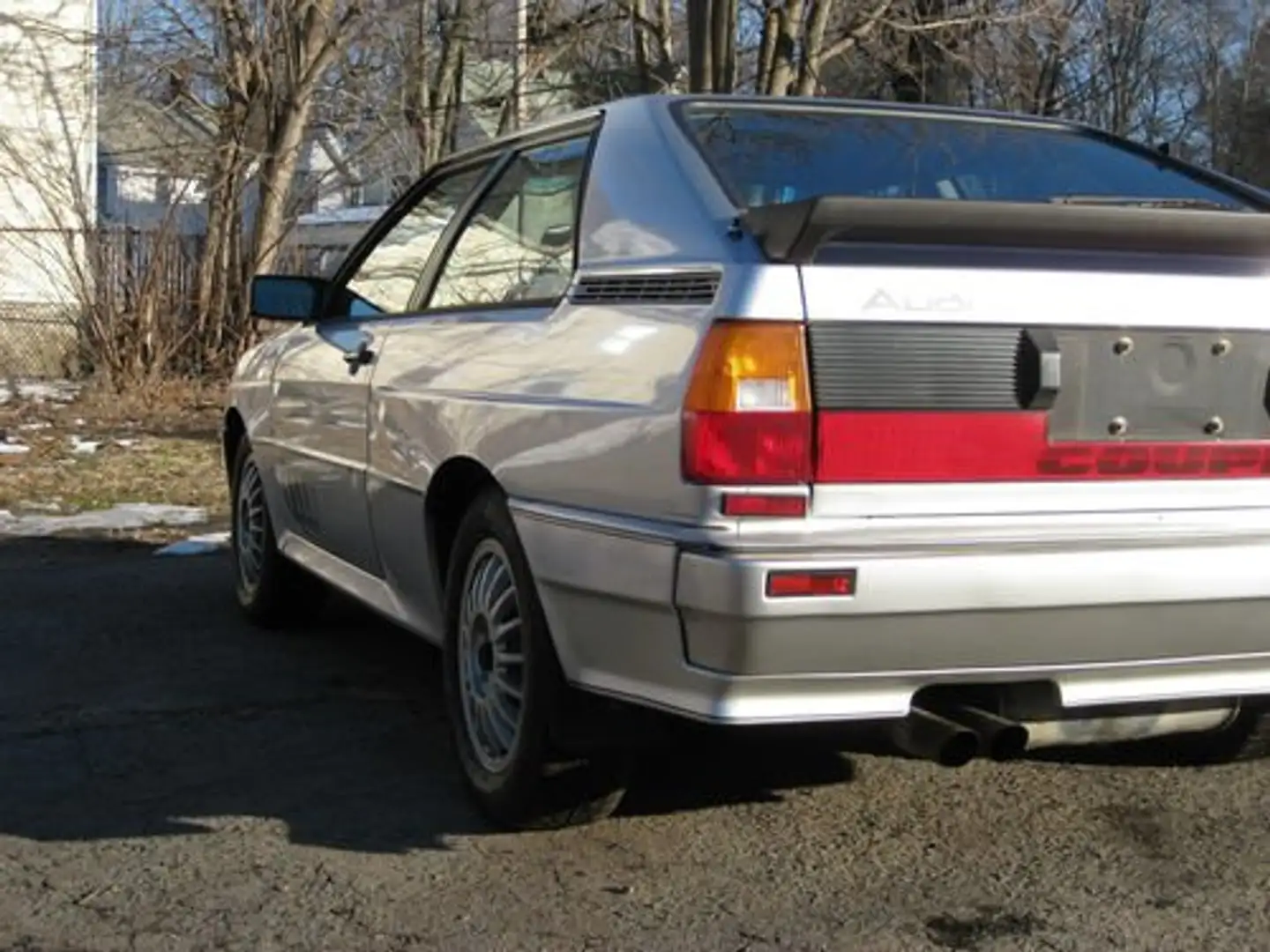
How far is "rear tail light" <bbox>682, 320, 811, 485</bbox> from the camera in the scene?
3.18 m

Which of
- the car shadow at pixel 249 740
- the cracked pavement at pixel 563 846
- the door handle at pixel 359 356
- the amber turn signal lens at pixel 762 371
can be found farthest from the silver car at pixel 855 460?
the door handle at pixel 359 356

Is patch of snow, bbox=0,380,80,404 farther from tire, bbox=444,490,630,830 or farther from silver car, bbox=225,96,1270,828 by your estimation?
silver car, bbox=225,96,1270,828

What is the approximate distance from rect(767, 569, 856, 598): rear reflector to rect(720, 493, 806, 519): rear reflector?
0.39ft

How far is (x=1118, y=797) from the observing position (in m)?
4.35

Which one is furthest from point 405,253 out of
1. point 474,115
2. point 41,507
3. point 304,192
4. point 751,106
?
point 474,115

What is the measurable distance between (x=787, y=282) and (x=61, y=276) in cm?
1451

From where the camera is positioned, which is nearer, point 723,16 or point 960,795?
point 960,795

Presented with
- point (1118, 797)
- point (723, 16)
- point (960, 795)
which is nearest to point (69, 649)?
point (960, 795)

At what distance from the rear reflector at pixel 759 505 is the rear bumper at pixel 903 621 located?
0.26ft

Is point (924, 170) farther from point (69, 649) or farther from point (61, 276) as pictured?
point (61, 276)

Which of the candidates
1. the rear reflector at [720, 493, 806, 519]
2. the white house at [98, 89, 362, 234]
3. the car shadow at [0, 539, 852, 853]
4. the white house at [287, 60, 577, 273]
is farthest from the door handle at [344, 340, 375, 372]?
the white house at [287, 60, 577, 273]

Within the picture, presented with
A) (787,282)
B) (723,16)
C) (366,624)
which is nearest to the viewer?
(787,282)

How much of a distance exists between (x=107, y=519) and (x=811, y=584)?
6719mm

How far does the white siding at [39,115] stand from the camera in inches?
713
